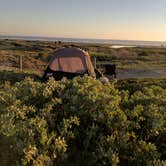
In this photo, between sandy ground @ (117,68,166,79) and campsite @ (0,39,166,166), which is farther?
sandy ground @ (117,68,166,79)

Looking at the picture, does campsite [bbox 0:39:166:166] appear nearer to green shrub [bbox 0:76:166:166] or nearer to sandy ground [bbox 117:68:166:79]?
green shrub [bbox 0:76:166:166]

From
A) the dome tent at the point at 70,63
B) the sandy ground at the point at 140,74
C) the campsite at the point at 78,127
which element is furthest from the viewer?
the sandy ground at the point at 140,74

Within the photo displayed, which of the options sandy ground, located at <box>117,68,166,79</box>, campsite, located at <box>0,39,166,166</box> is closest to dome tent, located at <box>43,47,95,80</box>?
sandy ground, located at <box>117,68,166,79</box>

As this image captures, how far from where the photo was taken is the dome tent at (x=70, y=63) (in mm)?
16281

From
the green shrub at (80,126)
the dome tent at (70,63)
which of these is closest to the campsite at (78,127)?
the green shrub at (80,126)

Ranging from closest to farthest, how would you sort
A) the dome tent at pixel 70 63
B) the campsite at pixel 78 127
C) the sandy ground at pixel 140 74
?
the campsite at pixel 78 127
the dome tent at pixel 70 63
the sandy ground at pixel 140 74

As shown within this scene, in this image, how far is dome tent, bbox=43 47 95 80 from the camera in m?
16.3

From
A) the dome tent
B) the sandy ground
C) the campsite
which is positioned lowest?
the sandy ground

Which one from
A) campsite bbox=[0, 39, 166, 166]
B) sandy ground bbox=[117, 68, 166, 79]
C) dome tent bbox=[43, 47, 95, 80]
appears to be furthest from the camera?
sandy ground bbox=[117, 68, 166, 79]

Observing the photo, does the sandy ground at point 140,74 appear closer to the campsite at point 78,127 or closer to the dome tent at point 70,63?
the dome tent at point 70,63

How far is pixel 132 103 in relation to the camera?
4.68 meters

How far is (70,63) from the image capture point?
16734mm

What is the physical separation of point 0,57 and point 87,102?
2961cm

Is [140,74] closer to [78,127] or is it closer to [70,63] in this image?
[70,63]
